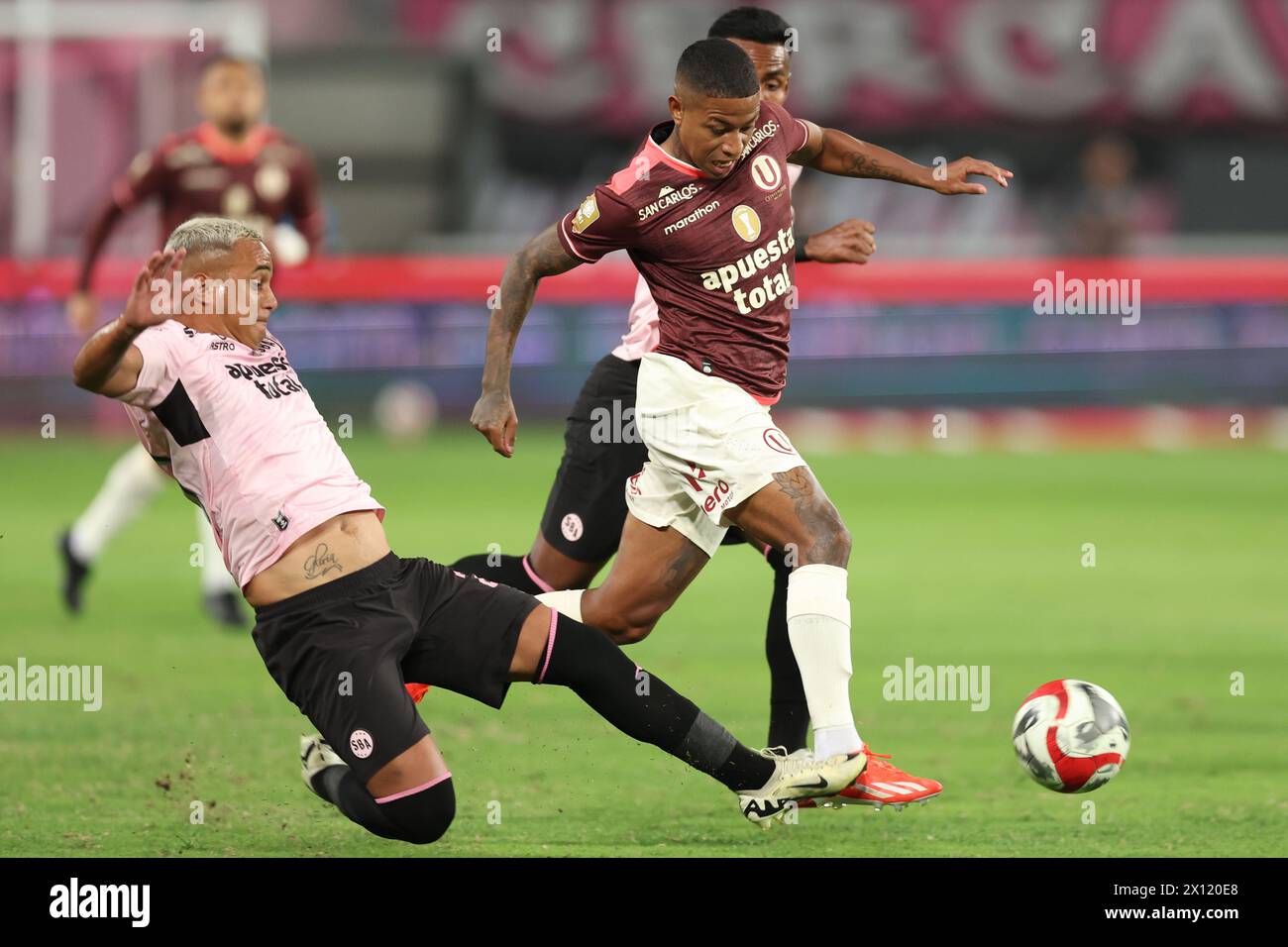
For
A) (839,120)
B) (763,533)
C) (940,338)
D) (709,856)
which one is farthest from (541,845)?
(839,120)

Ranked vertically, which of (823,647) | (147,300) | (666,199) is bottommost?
(823,647)

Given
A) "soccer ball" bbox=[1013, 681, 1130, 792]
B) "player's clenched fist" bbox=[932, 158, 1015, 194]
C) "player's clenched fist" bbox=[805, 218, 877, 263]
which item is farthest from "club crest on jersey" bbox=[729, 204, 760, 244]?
"soccer ball" bbox=[1013, 681, 1130, 792]

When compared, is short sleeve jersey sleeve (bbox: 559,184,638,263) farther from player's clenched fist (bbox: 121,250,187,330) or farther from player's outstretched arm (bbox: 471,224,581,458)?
player's clenched fist (bbox: 121,250,187,330)

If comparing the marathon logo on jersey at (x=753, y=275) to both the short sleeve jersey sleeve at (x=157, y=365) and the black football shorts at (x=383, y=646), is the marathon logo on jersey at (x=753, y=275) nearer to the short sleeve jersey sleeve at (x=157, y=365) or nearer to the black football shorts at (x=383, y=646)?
the black football shorts at (x=383, y=646)

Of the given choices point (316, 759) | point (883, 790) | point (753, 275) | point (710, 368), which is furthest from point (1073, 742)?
point (316, 759)

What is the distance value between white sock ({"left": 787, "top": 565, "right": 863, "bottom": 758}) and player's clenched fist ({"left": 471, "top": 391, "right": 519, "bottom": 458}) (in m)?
0.93

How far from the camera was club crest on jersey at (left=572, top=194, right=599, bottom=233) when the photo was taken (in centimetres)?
585

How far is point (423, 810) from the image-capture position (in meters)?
5.16

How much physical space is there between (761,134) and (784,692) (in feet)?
5.68

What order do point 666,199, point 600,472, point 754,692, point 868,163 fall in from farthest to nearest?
point 754,692, point 600,472, point 868,163, point 666,199

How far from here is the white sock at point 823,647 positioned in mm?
5645

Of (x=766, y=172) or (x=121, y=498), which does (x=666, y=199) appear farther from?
(x=121, y=498)

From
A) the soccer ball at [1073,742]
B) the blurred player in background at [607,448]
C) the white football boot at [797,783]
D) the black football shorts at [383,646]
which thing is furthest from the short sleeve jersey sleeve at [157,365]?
the soccer ball at [1073,742]

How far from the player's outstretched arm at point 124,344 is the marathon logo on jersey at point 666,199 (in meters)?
1.40
